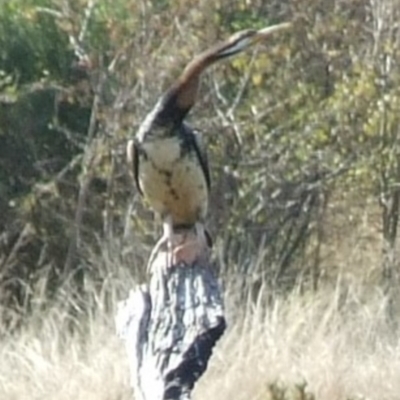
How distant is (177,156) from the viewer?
14.8 feet

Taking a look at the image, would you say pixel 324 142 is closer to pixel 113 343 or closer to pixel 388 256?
pixel 388 256

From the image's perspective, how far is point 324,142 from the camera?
33.9ft

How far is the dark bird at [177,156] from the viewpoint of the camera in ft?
14.7

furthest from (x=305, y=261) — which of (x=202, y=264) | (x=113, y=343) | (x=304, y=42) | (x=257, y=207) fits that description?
(x=202, y=264)

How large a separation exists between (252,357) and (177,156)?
3644mm

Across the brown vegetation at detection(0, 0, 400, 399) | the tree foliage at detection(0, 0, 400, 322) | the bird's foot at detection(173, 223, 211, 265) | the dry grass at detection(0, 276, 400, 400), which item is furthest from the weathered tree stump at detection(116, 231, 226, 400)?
the tree foliage at detection(0, 0, 400, 322)

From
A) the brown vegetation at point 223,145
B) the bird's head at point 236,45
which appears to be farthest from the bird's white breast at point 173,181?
the brown vegetation at point 223,145

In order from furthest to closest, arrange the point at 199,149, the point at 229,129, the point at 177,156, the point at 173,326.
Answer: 1. the point at 229,129
2. the point at 199,149
3. the point at 177,156
4. the point at 173,326

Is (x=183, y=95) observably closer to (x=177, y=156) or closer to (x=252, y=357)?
(x=177, y=156)

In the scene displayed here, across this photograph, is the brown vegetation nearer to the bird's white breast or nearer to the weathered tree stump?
the bird's white breast

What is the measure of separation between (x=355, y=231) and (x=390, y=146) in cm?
77

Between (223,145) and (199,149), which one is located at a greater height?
(199,149)

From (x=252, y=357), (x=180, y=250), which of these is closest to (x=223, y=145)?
(x=252, y=357)

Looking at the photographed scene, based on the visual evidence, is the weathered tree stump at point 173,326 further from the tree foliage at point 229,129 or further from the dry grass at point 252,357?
the tree foliage at point 229,129
